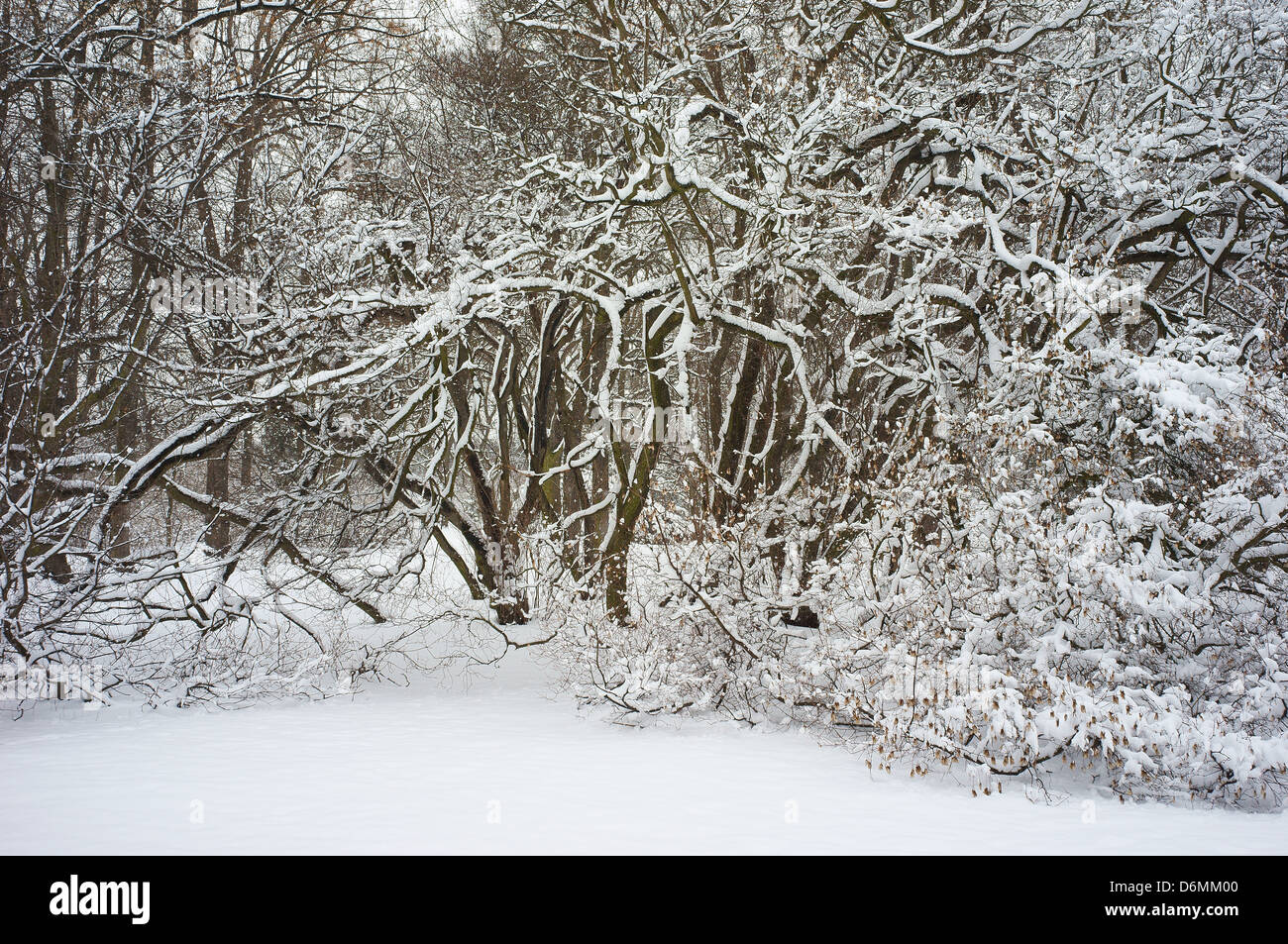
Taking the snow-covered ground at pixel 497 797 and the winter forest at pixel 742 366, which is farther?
the winter forest at pixel 742 366

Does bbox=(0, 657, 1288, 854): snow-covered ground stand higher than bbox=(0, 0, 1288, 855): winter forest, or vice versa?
bbox=(0, 0, 1288, 855): winter forest

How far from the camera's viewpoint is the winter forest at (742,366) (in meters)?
6.52

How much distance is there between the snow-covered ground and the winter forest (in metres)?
0.43

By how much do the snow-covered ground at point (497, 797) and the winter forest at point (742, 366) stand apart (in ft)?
1.40

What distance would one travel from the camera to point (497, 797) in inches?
244

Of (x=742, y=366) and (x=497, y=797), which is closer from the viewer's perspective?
(x=497, y=797)

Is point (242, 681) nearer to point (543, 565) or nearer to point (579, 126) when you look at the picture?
point (543, 565)

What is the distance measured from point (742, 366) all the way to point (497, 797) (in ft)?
21.6

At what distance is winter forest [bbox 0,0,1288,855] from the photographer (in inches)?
257

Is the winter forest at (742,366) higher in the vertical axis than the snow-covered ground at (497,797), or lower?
higher

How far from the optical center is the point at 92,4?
985cm

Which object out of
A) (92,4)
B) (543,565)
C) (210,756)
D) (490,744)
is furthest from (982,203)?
(92,4)

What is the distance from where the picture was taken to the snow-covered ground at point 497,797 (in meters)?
5.26

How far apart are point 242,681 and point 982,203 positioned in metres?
8.39
